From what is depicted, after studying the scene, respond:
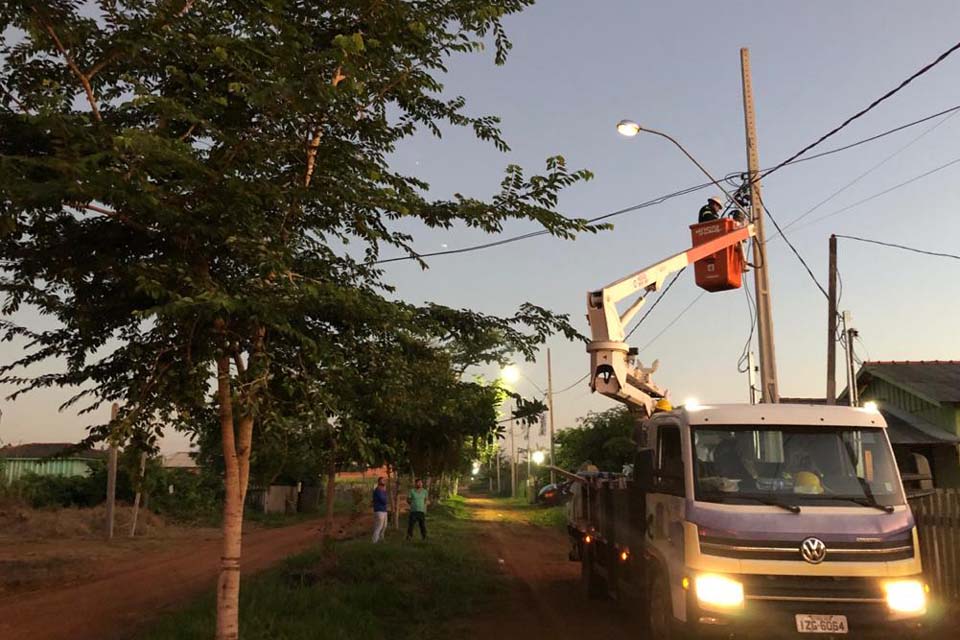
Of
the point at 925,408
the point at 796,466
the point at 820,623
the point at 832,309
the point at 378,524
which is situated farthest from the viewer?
the point at 925,408

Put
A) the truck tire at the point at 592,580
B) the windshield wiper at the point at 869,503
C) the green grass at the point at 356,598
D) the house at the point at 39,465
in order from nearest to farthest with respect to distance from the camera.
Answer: the windshield wiper at the point at 869,503
the green grass at the point at 356,598
the truck tire at the point at 592,580
the house at the point at 39,465

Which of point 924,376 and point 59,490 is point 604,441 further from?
point 59,490

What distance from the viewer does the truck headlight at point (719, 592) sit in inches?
244

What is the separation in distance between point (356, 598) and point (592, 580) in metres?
3.61

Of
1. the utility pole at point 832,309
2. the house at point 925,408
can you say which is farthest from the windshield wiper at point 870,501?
the house at point 925,408

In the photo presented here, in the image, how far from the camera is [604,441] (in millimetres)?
36750

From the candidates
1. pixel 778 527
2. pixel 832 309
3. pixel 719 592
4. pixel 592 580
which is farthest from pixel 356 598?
pixel 832 309

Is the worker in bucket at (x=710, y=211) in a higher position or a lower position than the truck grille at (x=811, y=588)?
higher

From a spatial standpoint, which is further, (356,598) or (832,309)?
(832,309)

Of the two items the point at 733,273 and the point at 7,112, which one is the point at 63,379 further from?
the point at 733,273

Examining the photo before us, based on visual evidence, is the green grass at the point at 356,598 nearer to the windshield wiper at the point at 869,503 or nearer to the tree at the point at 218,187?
the tree at the point at 218,187

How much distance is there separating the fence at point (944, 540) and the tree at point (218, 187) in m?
6.69

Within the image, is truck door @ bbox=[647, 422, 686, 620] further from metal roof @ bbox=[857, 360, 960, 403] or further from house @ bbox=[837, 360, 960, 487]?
metal roof @ bbox=[857, 360, 960, 403]

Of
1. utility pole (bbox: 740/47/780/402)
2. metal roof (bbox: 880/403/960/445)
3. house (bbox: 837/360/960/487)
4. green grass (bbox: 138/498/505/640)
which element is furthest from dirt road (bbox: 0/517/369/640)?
house (bbox: 837/360/960/487)
